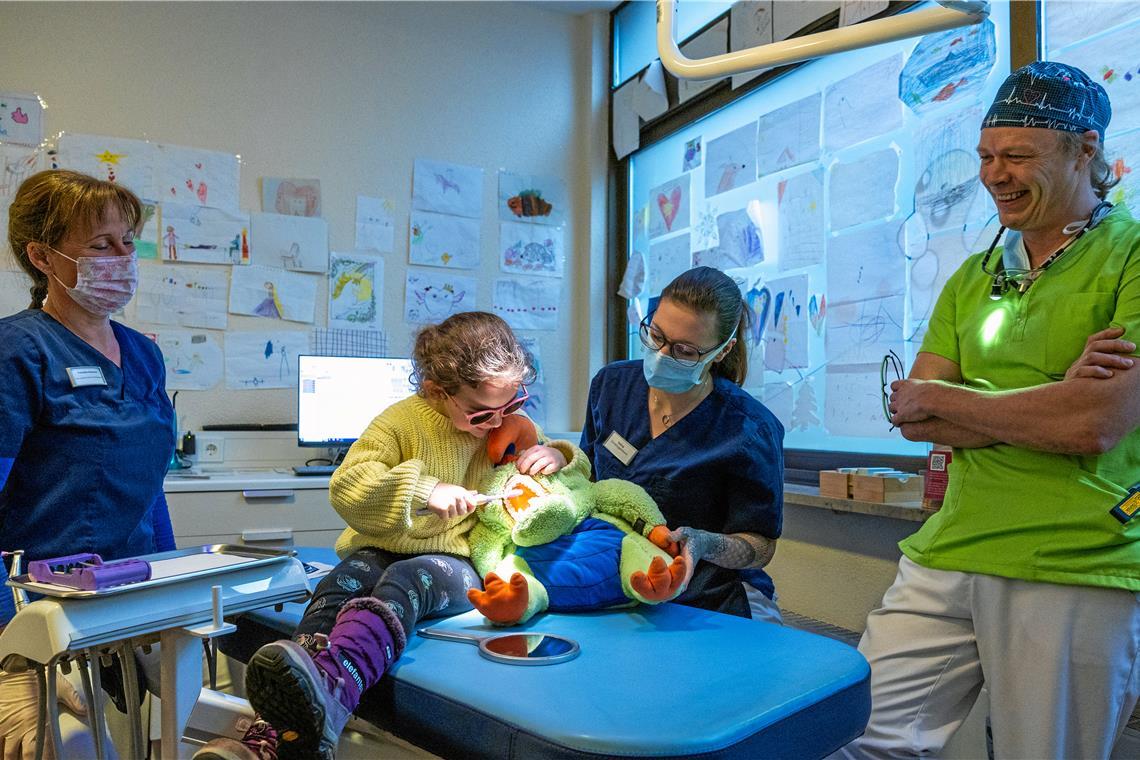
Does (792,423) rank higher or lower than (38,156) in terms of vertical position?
lower

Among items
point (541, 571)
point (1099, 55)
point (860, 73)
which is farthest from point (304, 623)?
point (860, 73)

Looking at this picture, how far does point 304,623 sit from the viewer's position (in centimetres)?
121

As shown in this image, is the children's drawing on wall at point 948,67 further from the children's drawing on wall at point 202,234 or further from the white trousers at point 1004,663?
the children's drawing on wall at point 202,234

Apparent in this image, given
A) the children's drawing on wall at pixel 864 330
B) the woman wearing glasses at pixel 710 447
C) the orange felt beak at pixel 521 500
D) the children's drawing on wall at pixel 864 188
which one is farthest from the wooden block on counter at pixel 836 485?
the orange felt beak at pixel 521 500

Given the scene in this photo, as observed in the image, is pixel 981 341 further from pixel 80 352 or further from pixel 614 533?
pixel 80 352

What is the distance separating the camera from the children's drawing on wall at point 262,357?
3.17 meters

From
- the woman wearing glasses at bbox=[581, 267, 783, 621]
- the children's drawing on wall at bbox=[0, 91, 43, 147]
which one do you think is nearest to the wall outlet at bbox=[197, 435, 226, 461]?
the children's drawing on wall at bbox=[0, 91, 43, 147]

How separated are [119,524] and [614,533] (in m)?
0.82

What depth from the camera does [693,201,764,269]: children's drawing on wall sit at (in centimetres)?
295

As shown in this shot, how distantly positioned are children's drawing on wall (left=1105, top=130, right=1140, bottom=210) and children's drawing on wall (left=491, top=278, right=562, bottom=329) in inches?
92.1

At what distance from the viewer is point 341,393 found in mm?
3031

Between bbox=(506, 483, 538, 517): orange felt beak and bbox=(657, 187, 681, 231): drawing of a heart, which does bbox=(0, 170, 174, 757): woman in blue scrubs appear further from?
bbox=(657, 187, 681, 231): drawing of a heart

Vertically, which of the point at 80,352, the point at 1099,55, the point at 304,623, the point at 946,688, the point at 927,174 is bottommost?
the point at 946,688

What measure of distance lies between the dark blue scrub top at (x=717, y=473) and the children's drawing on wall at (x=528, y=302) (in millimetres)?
2015
